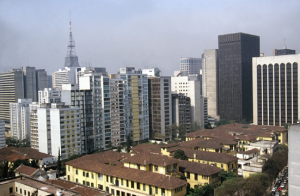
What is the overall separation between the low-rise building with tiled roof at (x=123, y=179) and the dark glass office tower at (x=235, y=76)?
46.4 m

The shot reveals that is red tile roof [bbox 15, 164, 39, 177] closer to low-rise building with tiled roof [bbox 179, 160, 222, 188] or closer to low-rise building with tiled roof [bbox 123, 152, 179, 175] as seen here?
low-rise building with tiled roof [bbox 123, 152, 179, 175]

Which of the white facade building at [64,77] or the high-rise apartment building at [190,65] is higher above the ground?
the high-rise apartment building at [190,65]

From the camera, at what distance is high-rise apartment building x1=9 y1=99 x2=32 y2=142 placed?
53500mm

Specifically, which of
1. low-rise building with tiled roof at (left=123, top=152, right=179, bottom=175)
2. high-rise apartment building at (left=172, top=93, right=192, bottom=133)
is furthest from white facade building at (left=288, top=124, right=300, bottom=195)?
Result: high-rise apartment building at (left=172, top=93, right=192, bottom=133)

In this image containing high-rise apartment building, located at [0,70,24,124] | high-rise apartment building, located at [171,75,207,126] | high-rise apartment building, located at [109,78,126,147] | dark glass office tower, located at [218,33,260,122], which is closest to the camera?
high-rise apartment building, located at [109,78,126,147]

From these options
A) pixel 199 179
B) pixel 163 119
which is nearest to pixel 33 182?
pixel 199 179

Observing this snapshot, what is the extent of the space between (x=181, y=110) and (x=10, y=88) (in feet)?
132

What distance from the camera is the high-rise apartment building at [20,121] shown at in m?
53.5

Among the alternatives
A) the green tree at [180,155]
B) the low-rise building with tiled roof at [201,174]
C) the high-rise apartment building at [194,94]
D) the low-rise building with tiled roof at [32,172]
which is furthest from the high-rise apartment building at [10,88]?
the low-rise building with tiled roof at [201,174]

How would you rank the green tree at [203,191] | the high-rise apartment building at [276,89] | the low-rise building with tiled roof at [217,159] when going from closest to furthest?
the green tree at [203,191]
the low-rise building with tiled roof at [217,159]
the high-rise apartment building at [276,89]

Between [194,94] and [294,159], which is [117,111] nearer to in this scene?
[194,94]

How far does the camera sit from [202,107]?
6103 centimetres

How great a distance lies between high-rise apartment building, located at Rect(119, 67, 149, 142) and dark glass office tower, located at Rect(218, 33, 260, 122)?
26.2 meters

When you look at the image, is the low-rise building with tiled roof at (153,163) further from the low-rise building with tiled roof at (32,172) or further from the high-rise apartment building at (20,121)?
the high-rise apartment building at (20,121)
